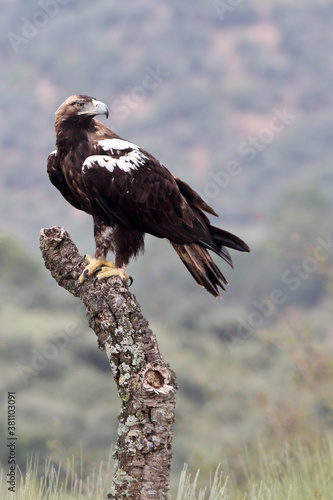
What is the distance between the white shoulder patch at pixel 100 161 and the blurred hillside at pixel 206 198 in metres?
2.53

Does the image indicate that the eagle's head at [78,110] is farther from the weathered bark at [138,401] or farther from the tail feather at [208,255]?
the weathered bark at [138,401]

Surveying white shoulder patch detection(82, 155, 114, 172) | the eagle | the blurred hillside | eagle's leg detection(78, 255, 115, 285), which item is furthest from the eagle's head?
the blurred hillside

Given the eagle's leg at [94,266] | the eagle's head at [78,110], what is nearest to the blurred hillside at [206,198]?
the eagle's leg at [94,266]

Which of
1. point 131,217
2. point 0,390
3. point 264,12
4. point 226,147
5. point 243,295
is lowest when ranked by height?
point 131,217

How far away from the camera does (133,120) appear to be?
6425cm

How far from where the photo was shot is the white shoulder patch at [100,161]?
14.1 ft

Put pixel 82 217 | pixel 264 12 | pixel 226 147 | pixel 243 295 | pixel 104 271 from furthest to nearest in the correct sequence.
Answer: pixel 264 12
pixel 226 147
pixel 82 217
pixel 243 295
pixel 104 271

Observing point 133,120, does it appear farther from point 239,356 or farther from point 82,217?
point 239,356

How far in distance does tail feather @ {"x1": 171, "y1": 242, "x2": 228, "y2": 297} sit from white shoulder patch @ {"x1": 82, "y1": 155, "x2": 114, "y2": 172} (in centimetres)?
76

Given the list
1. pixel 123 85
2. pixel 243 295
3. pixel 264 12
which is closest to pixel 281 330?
pixel 243 295

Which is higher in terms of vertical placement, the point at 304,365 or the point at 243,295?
the point at 243,295

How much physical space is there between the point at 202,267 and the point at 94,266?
2.56ft

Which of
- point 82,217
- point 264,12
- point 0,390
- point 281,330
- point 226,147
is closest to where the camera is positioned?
point 281,330

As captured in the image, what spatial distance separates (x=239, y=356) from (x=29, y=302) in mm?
5715
